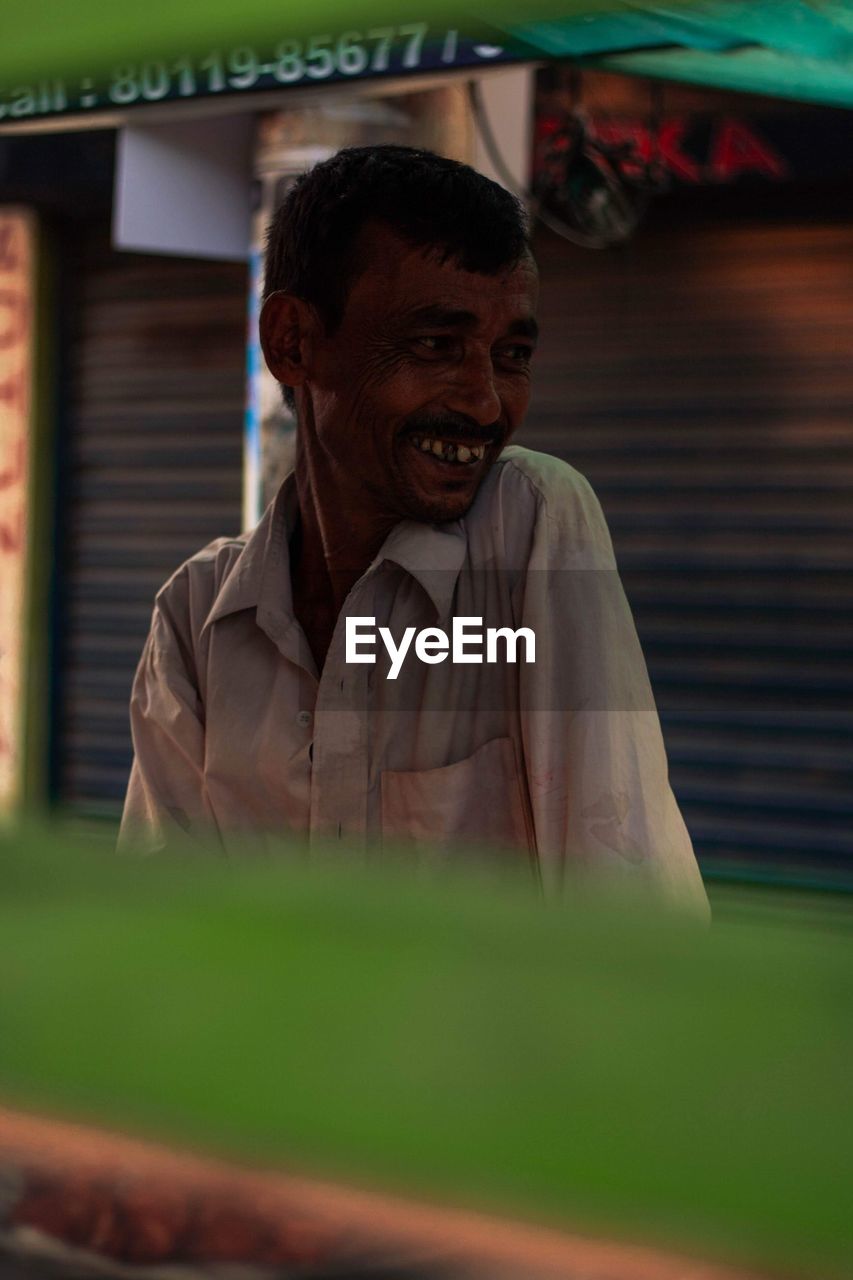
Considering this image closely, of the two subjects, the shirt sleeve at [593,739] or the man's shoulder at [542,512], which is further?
the man's shoulder at [542,512]

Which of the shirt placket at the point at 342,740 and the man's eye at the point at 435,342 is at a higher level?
the man's eye at the point at 435,342

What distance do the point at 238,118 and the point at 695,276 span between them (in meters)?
1.59

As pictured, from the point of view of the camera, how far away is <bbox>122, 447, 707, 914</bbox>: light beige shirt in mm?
1112

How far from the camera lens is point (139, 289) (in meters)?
5.81

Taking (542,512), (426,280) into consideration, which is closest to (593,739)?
(542,512)

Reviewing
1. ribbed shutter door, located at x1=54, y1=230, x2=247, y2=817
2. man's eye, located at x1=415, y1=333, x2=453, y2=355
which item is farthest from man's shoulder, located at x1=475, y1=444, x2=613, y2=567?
ribbed shutter door, located at x1=54, y1=230, x2=247, y2=817

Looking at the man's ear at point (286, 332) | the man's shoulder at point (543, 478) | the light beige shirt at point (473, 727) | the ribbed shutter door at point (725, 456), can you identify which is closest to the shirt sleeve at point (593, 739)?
the light beige shirt at point (473, 727)

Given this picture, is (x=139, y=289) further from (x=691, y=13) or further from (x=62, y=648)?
(x=691, y=13)

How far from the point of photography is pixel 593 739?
3.78ft

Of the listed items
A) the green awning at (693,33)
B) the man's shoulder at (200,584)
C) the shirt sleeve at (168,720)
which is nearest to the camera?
the green awning at (693,33)

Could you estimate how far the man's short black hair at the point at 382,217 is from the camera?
49.3 inches

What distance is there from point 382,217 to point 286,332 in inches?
6.1

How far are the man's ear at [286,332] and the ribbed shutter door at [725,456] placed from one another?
2.97m

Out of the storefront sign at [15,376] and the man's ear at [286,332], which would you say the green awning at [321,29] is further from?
the storefront sign at [15,376]
